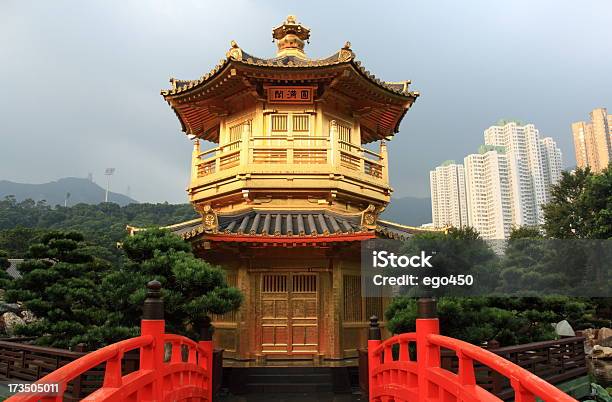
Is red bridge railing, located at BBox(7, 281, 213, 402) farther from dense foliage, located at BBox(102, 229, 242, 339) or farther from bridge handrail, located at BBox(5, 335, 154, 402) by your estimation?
dense foliage, located at BBox(102, 229, 242, 339)

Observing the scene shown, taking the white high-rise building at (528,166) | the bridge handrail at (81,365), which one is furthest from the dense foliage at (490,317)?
the white high-rise building at (528,166)

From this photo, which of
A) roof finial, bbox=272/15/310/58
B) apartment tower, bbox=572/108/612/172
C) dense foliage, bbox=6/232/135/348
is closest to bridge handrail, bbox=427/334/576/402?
dense foliage, bbox=6/232/135/348

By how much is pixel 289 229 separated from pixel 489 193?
6834cm

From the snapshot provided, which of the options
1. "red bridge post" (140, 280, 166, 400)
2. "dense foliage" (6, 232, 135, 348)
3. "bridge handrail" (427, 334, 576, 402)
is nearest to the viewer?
"bridge handrail" (427, 334, 576, 402)

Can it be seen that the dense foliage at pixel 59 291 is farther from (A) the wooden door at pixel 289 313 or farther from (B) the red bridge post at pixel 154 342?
(A) the wooden door at pixel 289 313

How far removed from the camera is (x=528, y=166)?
71562 millimetres

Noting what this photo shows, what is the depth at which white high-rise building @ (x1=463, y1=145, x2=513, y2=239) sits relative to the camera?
69250 millimetres

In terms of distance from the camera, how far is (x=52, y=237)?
1000 cm

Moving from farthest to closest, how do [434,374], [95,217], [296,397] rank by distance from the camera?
1. [95,217]
2. [296,397]
3. [434,374]

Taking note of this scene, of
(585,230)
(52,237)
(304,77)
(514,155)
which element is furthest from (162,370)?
(514,155)

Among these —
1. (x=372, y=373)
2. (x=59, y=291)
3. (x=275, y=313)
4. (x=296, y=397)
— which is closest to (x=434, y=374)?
(x=372, y=373)

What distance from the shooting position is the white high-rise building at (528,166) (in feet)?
225

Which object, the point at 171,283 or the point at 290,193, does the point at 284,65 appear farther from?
the point at 171,283

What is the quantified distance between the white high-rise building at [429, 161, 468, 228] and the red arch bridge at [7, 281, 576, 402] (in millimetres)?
74698
